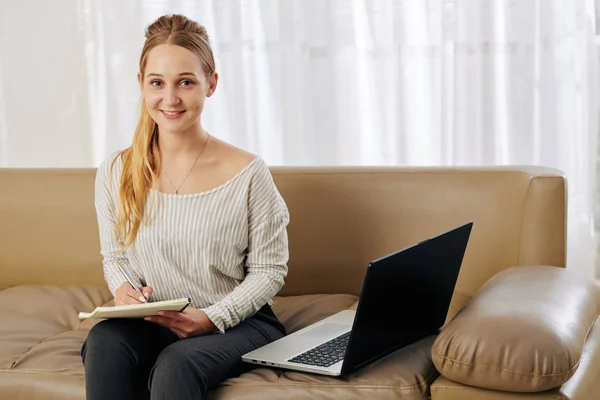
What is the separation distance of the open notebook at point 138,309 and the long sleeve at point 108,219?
1.28 feet

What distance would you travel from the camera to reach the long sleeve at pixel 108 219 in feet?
7.30

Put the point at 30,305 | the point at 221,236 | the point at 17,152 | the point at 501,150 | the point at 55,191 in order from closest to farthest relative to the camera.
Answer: the point at 221,236
the point at 30,305
the point at 55,191
the point at 501,150
the point at 17,152

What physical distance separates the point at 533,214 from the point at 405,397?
2.45ft

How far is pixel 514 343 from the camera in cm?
175

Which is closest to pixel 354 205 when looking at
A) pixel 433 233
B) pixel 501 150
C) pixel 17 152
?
pixel 433 233

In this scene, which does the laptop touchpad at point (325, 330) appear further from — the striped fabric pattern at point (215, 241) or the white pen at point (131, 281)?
the white pen at point (131, 281)

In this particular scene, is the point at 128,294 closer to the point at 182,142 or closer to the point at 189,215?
the point at 189,215

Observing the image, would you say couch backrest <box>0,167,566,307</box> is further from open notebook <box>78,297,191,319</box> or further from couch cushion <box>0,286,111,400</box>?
open notebook <box>78,297,191,319</box>

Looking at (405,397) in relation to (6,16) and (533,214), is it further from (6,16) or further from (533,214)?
(6,16)

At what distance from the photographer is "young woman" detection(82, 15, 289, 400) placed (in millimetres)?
2072

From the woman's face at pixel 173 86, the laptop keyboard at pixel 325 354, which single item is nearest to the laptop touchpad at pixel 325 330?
the laptop keyboard at pixel 325 354

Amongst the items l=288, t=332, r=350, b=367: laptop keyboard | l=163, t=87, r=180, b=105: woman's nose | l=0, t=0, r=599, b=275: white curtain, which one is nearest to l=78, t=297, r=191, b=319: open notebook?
l=288, t=332, r=350, b=367: laptop keyboard

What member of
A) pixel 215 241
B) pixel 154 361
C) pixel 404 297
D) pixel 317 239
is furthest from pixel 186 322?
pixel 317 239

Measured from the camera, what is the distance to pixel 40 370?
6.72ft
